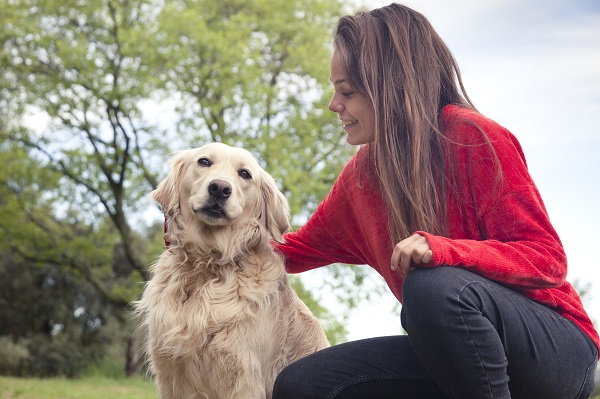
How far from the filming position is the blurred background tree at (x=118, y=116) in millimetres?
14984

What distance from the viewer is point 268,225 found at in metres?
3.05

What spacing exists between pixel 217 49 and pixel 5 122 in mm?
6174

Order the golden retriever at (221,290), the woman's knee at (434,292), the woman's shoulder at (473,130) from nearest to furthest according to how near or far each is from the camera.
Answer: the woman's knee at (434,292) → the woman's shoulder at (473,130) → the golden retriever at (221,290)

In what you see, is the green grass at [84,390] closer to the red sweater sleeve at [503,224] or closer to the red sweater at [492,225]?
the red sweater at [492,225]

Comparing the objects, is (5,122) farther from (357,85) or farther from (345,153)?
(357,85)

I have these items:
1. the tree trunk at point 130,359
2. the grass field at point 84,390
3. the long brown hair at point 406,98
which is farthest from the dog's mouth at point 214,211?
the tree trunk at point 130,359

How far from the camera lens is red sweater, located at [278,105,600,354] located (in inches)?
79.7

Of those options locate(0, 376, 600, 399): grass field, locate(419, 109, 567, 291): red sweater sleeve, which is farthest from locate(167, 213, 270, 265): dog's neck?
locate(0, 376, 600, 399): grass field

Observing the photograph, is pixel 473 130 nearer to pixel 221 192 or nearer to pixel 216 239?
pixel 221 192

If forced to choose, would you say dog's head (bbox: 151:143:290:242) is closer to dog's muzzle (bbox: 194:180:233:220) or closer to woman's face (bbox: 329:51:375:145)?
dog's muzzle (bbox: 194:180:233:220)

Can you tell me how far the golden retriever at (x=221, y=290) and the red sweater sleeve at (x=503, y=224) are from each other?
0.97 m

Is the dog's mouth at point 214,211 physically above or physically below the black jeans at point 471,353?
above

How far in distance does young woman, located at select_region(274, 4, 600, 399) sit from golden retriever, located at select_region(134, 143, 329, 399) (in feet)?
1.15

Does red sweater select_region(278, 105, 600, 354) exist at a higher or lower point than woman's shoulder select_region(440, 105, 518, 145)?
lower
